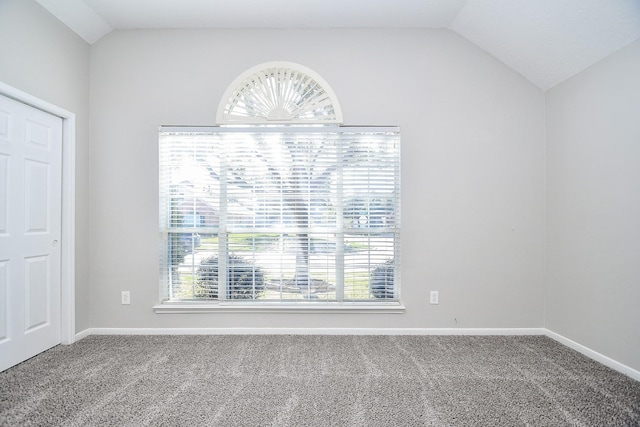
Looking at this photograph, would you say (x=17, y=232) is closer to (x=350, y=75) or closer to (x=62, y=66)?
(x=62, y=66)

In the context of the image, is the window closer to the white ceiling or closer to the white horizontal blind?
the white horizontal blind

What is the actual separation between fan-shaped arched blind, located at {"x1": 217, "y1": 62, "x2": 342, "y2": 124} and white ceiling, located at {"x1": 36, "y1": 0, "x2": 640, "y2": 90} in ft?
1.46

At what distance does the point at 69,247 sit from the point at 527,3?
4234 mm

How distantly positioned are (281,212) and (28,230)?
2028mm

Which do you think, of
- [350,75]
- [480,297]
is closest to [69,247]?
[350,75]

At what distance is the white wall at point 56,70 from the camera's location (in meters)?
2.29

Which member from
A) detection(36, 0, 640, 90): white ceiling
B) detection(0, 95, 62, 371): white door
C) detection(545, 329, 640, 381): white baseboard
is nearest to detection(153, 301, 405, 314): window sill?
detection(0, 95, 62, 371): white door

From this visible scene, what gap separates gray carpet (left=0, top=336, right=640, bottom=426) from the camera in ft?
5.85

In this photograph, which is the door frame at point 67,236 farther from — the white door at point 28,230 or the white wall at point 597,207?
the white wall at point 597,207

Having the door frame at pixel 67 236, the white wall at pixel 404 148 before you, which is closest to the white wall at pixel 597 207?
the white wall at pixel 404 148

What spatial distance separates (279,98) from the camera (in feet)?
10.0

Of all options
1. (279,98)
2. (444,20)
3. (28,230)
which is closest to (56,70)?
(28,230)

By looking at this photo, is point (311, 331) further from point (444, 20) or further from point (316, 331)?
point (444, 20)

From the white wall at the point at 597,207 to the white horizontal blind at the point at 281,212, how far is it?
1433 millimetres
